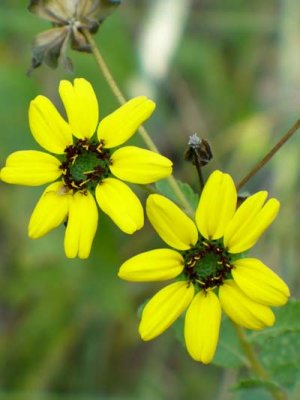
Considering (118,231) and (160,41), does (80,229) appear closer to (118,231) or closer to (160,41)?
(118,231)

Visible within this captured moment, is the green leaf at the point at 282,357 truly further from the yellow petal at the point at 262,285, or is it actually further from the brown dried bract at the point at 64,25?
the brown dried bract at the point at 64,25

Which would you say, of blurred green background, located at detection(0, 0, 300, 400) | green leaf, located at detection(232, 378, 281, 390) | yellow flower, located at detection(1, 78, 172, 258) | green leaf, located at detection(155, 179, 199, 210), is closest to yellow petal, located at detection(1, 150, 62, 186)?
yellow flower, located at detection(1, 78, 172, 258)

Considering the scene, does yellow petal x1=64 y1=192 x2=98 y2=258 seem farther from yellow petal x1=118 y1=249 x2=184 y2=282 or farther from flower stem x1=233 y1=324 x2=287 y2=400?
flower stem x1=233 y1=324 x2=287 y2=400

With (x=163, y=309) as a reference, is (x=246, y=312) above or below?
above

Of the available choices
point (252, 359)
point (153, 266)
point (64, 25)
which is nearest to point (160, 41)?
point (64, 25)

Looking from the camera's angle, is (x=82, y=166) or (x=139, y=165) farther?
(x=82, y=166)

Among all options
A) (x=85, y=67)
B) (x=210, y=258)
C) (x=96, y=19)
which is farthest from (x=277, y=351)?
(x=85, y=67)
